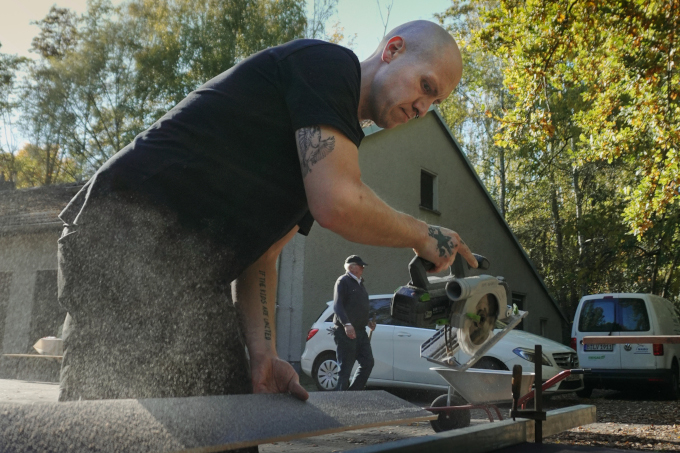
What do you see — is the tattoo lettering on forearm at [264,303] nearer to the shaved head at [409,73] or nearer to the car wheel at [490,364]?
the shaved head at [409,73]

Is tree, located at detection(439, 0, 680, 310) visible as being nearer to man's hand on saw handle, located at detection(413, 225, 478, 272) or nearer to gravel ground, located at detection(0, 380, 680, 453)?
gravel ground, located at detection(0, 380, 680, 453)

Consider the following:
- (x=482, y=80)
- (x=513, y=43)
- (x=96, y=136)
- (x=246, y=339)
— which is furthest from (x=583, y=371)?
(x=482, y=80)

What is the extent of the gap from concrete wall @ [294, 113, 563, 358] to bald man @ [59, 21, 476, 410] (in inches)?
461

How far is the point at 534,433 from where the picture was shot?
2.36m

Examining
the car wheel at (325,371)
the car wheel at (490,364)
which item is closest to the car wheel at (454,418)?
the car wheel at (490,364)

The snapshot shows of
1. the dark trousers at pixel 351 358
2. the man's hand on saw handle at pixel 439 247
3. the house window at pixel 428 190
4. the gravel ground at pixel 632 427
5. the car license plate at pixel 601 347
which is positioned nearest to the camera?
the man's hand on saw handle at pixel 439 247

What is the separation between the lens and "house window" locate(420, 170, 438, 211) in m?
18.4

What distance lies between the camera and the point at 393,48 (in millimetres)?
1970

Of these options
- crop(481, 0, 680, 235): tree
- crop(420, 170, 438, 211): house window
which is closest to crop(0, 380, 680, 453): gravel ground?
crop(481, 0, 680, 235): tree

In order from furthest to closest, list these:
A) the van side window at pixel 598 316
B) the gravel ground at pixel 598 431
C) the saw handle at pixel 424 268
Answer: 1. the van side window at pixel 598 316
2. the gravel ground at pixel 598 431
3. the saw handle at pixel 424 268

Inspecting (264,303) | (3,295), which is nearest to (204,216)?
(264,303)

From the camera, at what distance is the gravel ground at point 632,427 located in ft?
21.3

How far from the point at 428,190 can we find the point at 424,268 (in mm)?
16827

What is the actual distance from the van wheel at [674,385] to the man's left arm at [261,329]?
40.7 ft
